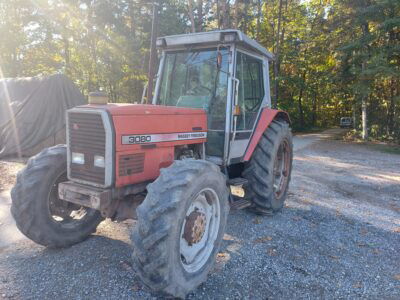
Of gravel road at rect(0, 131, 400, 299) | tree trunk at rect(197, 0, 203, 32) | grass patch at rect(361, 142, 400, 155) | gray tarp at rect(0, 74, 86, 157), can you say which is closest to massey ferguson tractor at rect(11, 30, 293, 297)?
gravel road at rect(0, 131, 400, 299)

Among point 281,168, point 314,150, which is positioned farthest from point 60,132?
point 314,150

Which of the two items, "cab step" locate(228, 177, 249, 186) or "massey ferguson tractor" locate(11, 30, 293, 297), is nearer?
"massey ferguson tractor" locate(11, 30, 293, 297)

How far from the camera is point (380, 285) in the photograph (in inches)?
122

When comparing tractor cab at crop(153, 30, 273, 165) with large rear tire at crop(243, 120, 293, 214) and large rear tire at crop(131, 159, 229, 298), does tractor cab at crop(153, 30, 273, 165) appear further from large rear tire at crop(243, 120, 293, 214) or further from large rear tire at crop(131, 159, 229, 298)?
large rear tire at crop(131, 159, 229, 298)

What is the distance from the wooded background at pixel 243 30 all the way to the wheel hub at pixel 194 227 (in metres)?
12.7

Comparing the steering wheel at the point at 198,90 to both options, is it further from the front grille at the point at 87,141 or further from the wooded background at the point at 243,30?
the wooded background at the point at 243,30

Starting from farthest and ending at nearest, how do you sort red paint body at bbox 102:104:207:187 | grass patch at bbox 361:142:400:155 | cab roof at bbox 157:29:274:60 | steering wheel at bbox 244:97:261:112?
grass patch at bbox 361:142:400:155 → steering wheel at bbox 244:97:261:112 → cab roof at bbox 157:29:274:60 → red paint body at bbox 102:104:207:187

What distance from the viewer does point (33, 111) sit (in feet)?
31.8

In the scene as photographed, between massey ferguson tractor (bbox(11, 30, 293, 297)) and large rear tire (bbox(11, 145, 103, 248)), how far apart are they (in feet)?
0.03

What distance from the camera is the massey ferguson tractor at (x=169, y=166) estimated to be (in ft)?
8.50

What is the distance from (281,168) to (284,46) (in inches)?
732

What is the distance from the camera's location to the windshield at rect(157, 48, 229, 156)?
4.11m

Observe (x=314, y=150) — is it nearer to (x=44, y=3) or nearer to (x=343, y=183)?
(x=343, y=183)

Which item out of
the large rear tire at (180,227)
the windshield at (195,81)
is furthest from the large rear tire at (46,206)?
the windshield at (195,81)
